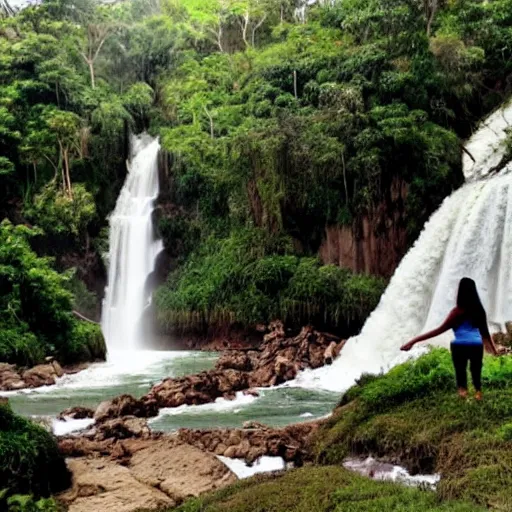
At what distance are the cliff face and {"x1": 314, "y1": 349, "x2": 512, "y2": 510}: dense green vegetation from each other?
11890mm

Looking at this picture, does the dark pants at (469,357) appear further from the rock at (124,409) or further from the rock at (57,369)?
the rock at (57,369)

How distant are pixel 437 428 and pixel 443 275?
10803 millimetres

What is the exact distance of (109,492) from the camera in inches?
281

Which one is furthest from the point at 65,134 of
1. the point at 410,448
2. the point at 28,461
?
the point at 410,448

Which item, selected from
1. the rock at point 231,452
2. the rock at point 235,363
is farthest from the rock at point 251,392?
the rock at point 231,452

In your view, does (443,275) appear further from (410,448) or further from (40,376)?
(40,376)

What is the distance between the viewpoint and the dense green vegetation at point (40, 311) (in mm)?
19797

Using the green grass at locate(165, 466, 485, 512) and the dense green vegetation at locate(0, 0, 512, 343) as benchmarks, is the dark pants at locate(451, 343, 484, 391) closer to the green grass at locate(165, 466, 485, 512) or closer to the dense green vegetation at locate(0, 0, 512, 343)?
the green grass at locate(165, 466, 485, 512)

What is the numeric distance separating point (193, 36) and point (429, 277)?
2656 cm

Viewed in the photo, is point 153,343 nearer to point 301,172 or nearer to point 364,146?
point 301,172

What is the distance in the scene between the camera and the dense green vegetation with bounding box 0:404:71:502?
699 centimetres

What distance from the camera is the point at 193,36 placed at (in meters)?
38.5

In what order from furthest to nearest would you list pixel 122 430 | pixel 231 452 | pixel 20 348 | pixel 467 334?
pixel 20 348, pixel 122 430, pixel 231 452, pixel 467 334

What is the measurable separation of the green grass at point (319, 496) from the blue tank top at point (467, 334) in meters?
1.75
